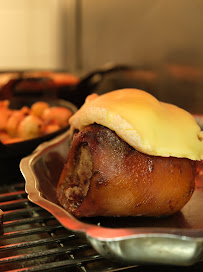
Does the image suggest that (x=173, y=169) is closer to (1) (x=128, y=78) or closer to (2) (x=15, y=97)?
(2) (x=15, y=97)

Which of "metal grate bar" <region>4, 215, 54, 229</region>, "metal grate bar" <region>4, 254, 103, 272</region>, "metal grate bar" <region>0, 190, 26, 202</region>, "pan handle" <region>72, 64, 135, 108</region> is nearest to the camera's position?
"metal grate bar" <region>4, 254, 103, 272</region>

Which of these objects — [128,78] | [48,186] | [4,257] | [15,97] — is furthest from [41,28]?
[4,257]

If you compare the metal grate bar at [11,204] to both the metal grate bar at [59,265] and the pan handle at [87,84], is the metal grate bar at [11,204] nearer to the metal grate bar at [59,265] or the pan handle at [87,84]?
the metal grate bar at [59,265]

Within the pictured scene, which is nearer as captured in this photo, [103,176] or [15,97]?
[103,176]

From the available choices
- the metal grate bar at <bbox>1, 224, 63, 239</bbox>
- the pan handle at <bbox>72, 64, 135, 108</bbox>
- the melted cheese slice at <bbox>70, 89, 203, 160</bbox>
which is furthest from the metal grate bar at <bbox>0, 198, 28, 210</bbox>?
the pan handle at <bbox>72, 64, 135, 108</bbox>

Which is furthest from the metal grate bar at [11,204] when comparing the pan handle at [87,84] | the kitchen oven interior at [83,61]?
the pan handle at [87,84]

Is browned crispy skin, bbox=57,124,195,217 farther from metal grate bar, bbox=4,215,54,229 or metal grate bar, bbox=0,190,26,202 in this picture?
metal grate bar, bbox=0,190,26,202
